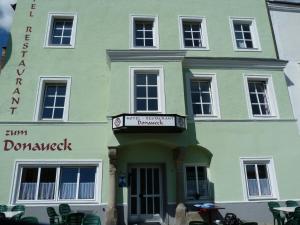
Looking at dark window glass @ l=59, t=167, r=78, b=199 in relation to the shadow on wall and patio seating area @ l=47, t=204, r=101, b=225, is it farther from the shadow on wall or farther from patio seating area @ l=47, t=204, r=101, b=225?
the shadow on wall

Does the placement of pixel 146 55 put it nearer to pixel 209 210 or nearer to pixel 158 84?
pixel 158 84

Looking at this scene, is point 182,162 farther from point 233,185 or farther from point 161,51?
point 161,51

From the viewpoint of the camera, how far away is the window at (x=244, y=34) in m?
14.6

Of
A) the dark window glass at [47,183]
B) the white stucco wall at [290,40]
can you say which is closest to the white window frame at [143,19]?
the white stucco wall at [290,40]

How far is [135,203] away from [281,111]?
8.32 meters

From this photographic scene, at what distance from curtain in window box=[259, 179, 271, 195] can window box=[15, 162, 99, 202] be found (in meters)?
7.40

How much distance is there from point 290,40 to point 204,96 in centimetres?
664

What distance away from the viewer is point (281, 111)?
13.0 metres

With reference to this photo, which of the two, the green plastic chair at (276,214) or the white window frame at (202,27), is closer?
the green plastic chair at (276,214)

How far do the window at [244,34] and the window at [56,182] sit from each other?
32.9 ft

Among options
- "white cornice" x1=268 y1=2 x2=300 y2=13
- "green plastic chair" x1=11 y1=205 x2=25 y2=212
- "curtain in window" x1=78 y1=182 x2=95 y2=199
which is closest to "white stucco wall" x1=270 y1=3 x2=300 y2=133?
"white cornice" x1=268 y1=2 x2=300 y2=13

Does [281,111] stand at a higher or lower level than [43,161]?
higher

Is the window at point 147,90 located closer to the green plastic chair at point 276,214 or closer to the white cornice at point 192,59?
the white cornice at point 192,59

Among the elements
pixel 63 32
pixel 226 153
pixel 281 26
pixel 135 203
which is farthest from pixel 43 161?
pixel 281 26
